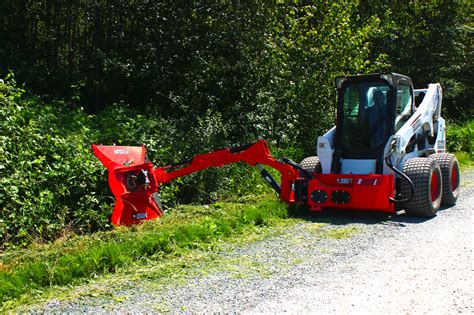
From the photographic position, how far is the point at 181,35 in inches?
448

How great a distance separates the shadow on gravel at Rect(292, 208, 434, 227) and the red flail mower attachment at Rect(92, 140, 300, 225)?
47 centimetres

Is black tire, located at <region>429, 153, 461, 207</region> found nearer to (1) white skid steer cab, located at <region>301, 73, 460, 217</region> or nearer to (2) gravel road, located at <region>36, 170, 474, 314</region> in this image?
(1) white skid steer cab, located at <region>301, 73, 460, 217</region>

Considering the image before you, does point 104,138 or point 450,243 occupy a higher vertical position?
point 104,138

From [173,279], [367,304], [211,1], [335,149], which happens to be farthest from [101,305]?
[211,1]

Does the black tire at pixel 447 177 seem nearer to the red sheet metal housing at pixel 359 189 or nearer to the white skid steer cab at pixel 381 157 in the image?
the white skid steer cab at pixel 381 157

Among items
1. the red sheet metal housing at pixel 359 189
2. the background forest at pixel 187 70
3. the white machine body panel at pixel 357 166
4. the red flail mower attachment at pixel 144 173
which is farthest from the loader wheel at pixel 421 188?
the background forest at pixel 187 70

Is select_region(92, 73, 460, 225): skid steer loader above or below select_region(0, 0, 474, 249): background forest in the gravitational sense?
below

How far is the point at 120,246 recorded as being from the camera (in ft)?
18.9

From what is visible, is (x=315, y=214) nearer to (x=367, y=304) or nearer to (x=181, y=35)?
(x=367, y=304)

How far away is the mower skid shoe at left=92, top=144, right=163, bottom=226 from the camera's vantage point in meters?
7.22

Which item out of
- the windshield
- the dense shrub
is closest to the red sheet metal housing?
the windshield

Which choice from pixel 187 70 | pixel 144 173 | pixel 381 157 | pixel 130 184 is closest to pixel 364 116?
pixel 381 157

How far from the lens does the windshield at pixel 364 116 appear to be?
8.39 metres

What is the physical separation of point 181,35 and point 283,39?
2.29 metres
